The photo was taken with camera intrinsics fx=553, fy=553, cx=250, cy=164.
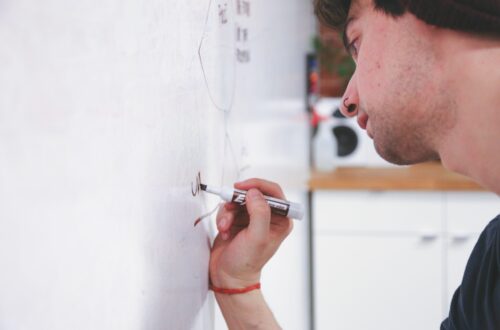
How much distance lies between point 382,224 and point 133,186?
61.8 inches

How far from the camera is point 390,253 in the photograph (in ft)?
6.18

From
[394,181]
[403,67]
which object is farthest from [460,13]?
[394,181]

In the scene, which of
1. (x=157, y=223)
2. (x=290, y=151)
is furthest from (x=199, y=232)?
(x=290, y=151)

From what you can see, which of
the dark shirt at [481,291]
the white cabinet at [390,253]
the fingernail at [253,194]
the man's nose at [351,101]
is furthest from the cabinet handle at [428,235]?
the fingernail at [253,194]

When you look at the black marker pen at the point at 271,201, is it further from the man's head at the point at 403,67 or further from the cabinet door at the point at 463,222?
the cabinet door at the point at 463,222

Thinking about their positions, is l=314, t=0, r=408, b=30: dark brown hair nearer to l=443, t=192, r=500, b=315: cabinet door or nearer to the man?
the man

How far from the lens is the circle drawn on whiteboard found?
62 centimetres

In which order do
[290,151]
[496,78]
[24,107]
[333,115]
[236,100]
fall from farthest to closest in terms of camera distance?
[333,115] → [290,151] → [236,100] → [496,78] → [24,107]

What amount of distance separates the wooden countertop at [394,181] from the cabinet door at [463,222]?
0.13 feet

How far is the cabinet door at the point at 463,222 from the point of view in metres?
1.83

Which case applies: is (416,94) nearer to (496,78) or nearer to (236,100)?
(496,78)

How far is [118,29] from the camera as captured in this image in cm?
39

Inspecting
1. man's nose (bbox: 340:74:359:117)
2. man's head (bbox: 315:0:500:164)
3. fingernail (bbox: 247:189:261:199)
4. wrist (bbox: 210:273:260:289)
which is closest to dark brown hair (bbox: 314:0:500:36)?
man's head (bbox: 315:0:500:164)

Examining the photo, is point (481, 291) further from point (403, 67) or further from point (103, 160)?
point (103, 160)
